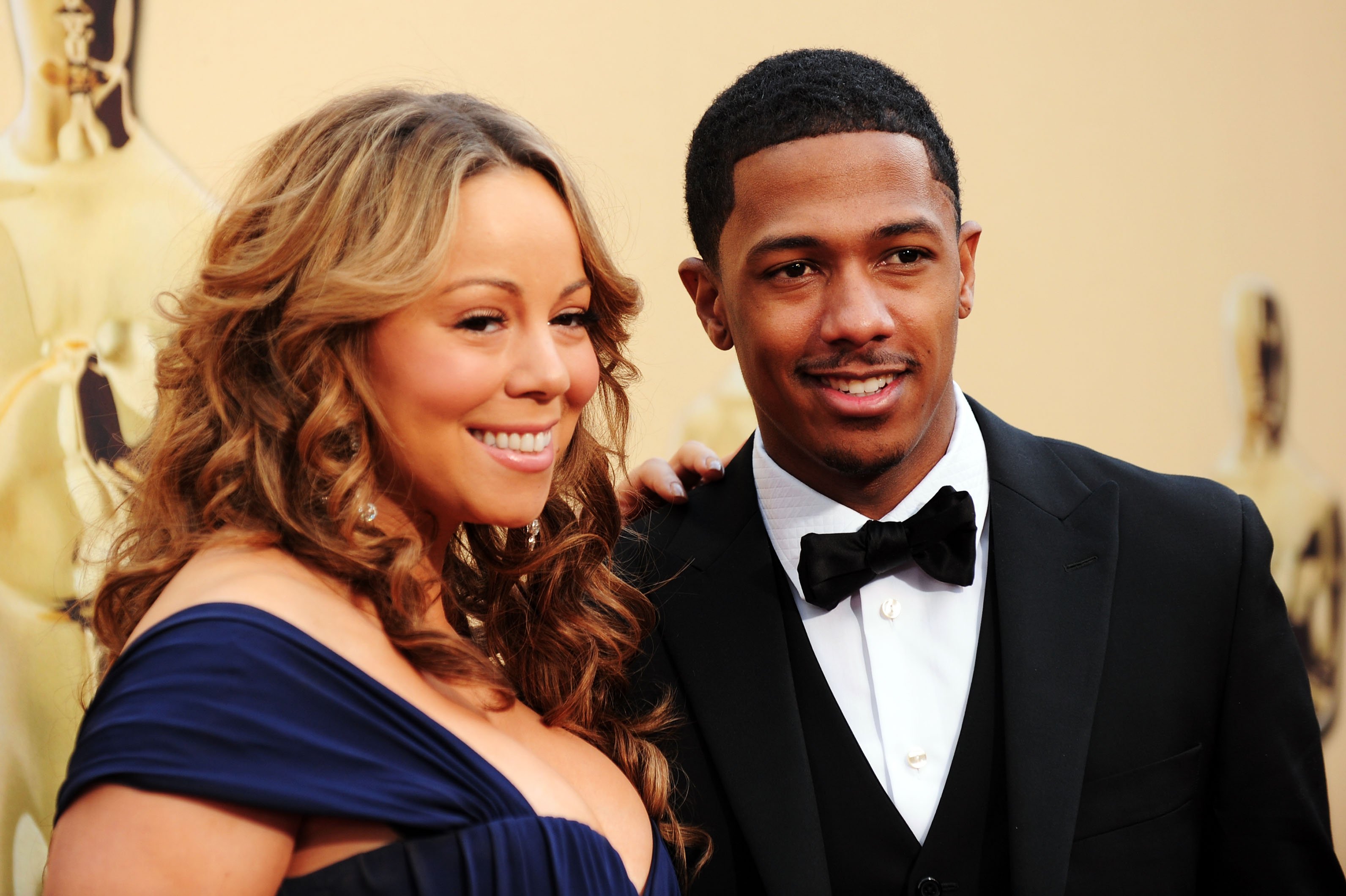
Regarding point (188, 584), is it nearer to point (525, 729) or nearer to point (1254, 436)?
point (525, 729)

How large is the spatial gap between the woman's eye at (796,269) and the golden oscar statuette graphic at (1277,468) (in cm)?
214

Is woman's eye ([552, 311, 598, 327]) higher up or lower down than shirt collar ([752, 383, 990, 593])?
higher up

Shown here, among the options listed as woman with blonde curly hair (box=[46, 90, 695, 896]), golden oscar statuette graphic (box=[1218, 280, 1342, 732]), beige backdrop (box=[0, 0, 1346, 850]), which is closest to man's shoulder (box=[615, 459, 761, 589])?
woman with blonde curly hair (box=[46, 90, 695, 896])

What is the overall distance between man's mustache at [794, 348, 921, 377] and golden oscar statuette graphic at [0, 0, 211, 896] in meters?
1.41

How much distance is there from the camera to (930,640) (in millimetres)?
1432

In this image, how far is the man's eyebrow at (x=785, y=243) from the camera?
1.42 m

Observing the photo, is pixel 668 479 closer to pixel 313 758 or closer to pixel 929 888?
pixel 929 888

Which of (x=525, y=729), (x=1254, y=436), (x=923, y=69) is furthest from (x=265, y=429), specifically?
(x=1254, y=436)

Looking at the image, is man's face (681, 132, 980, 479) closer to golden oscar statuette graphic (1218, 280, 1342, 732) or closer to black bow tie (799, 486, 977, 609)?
black bow tie (799, 486, 977, 609)

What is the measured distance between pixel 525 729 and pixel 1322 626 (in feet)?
8.54

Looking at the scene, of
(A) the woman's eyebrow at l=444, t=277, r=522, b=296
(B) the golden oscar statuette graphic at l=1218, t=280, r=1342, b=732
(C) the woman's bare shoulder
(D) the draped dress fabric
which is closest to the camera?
(D) the draped dress fabric

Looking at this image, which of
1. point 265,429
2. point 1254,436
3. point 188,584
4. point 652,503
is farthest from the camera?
point 1254,436

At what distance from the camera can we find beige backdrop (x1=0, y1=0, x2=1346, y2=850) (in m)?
2.73

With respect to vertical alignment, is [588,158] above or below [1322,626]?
above
